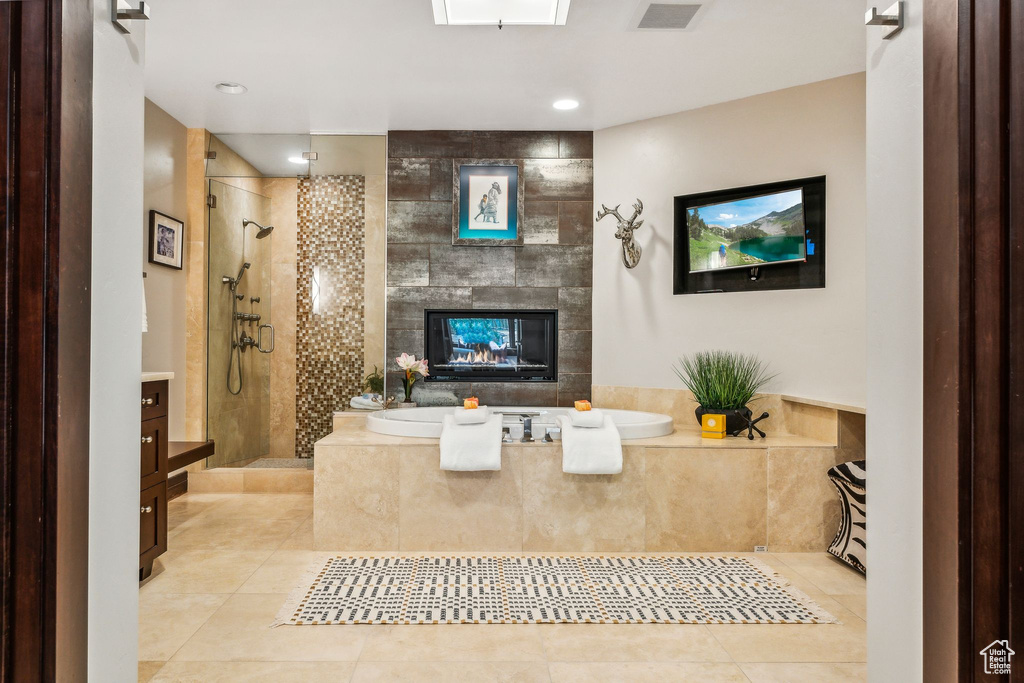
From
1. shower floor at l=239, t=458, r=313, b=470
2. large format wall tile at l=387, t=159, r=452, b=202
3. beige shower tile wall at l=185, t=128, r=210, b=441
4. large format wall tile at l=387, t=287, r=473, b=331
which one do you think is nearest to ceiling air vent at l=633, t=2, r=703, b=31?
large format wall tile at l=387, t=159, r=452, b=202

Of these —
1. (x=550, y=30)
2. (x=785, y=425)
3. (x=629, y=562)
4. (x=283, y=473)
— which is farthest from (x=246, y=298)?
(x=785, y=425)

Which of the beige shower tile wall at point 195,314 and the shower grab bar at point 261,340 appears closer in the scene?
the beige shower tile wall at point 195,314

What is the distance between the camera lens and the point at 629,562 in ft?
9.30

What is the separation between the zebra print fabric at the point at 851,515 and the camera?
8.94ft

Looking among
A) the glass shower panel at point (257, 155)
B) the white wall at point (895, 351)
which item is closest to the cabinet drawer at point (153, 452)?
the glass shower panel at point (257, 155)

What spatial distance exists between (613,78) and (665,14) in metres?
0.74

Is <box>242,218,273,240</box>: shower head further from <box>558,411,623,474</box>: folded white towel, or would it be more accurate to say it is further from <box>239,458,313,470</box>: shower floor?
<box>558,411,623,474</box>: folded white towel

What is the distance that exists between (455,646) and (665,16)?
272 centimetres

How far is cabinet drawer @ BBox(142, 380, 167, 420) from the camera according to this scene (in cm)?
252

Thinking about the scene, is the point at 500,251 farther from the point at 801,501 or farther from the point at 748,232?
the point at 801,501

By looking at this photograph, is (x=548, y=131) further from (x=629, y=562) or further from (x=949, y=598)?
(x=949, y=598)

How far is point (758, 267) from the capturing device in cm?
364

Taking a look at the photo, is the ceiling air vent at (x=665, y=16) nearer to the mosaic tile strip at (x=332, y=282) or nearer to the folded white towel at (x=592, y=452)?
the folded white towel at (x=592, y=452)

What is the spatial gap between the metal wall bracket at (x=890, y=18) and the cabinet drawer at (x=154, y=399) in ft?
8.85
